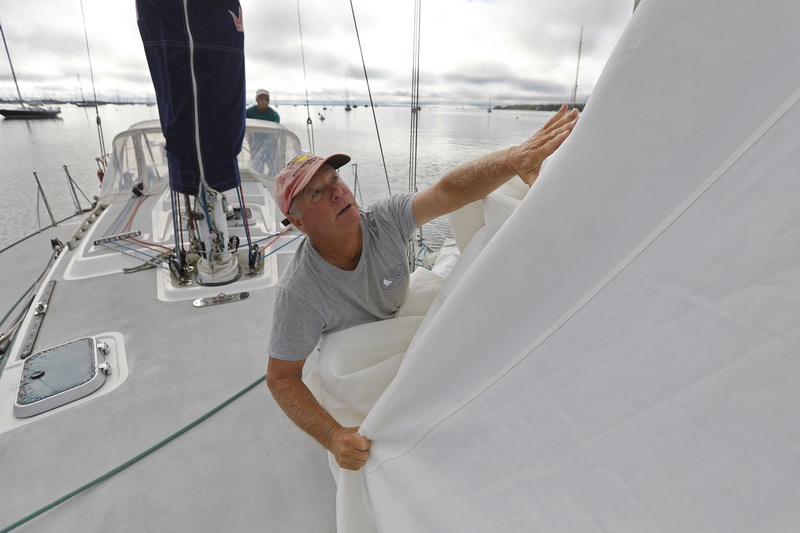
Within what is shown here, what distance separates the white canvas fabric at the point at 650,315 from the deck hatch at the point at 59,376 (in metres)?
1.47

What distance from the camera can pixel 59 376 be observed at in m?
1.62

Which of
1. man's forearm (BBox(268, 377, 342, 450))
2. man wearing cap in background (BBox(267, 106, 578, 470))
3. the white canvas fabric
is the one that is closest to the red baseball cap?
man wearing cap in background (BBox(267, 106, 578, 470))

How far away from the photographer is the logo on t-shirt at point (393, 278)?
1.26m

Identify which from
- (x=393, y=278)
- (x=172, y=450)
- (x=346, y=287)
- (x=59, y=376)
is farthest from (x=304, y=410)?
(x=59, y=376)

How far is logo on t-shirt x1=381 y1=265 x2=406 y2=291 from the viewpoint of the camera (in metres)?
1.26

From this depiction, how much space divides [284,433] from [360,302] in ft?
1.87

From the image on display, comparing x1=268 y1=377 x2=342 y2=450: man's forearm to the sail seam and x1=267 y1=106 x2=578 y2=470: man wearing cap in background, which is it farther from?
the sail seam

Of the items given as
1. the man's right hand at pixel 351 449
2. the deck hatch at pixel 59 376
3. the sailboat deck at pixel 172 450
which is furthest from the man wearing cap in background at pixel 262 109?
the man's right hand at pixel 351 449

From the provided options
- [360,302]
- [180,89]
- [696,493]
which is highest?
[180,89]

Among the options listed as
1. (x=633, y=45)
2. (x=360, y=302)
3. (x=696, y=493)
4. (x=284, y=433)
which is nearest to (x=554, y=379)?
(x=696, y=493)

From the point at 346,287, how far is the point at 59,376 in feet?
4.36

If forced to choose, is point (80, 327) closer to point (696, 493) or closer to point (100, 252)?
point (100, 252)

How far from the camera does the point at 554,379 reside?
605 millimetres

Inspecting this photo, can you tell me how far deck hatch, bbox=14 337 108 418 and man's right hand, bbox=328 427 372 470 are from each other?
Answer: 1.24m
